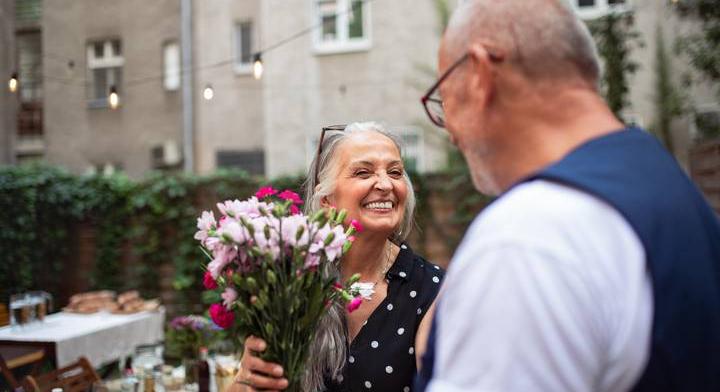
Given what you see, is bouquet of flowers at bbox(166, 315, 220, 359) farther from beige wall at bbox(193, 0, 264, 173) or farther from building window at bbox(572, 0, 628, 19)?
beige wall at bbox(193, 0, 264, 173)

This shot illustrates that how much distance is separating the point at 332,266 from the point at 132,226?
7346mm

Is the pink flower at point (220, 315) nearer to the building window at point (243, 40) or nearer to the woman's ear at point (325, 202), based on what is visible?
the woman's ear at point (325, 202)

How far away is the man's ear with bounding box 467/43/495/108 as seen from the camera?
935mm

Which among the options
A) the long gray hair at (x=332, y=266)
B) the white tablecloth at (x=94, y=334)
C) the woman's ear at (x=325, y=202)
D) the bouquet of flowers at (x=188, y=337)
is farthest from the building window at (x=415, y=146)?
the woman's ear at (x=325, y=202)

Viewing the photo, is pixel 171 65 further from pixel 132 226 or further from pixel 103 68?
pixel 132 226

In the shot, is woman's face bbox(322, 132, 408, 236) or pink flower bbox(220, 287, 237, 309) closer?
pink flower bbox(220, 287, 237, 309)

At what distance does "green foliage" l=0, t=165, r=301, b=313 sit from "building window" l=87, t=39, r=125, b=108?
6151 millimetres

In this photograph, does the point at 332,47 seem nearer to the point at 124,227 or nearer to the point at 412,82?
the point at 412,82

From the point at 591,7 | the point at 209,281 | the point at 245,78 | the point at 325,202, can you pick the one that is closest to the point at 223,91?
the point at 245,78

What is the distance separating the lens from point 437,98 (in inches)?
49.4

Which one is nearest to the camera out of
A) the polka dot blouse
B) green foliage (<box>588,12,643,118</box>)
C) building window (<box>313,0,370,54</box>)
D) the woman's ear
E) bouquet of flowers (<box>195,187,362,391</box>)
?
bouquet of flowers (<box>195,187,362,391</box>)

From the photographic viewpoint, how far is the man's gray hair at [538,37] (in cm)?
92

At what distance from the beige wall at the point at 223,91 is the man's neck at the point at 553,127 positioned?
1239 cm

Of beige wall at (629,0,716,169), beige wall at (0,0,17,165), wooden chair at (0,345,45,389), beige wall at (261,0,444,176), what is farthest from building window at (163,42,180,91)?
wooden chair at (0,345,45,389)
